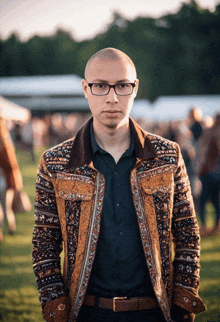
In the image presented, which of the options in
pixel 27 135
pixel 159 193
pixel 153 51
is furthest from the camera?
pixel 153 51

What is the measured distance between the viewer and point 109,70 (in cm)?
207

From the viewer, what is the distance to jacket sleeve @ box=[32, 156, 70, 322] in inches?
80.4

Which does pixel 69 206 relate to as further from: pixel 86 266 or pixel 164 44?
pixel 164 44

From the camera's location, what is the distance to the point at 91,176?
7.02 ft

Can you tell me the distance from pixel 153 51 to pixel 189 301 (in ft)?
176

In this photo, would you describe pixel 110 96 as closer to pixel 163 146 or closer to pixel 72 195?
pixel 163 146

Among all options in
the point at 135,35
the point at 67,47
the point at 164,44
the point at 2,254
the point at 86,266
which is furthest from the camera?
the point at 67,47

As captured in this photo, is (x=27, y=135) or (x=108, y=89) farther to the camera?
(x=27, y=135)

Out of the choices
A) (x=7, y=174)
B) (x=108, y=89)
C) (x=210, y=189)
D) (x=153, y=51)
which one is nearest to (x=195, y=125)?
(x=210, y=189)

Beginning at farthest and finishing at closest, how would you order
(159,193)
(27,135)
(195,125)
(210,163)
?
1. (27,135)
2. (195,125)
3. (210,163)
4. (159,193)

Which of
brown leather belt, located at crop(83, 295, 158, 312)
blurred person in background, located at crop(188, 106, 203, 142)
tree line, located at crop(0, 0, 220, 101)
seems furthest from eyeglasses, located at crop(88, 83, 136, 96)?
tree line, located at crop(0, 0, 220, 101)

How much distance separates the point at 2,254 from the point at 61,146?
445cm

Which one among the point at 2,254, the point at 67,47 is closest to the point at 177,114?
the point at 2,254

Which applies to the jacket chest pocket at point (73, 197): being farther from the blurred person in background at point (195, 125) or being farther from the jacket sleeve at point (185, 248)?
the blurred person in background at point (195, 125)
